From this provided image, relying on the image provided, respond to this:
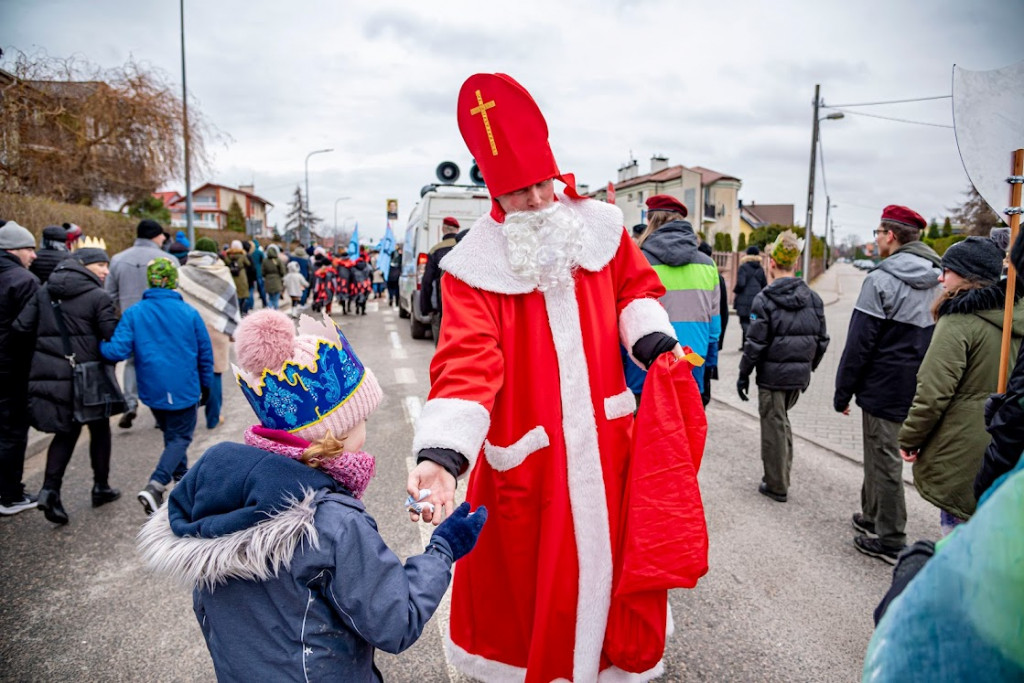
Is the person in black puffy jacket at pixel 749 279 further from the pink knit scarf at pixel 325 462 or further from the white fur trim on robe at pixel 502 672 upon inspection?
the pink knit scarf at pixel 325 462

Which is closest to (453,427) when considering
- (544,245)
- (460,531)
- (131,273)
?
(460,531)

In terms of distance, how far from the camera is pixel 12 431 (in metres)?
4.29

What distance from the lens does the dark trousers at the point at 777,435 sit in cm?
461

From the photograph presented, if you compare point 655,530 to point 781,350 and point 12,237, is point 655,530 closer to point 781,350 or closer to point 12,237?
point 781,350

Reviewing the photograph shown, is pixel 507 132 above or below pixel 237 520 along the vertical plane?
above

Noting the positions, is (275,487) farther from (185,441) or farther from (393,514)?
(185,441)

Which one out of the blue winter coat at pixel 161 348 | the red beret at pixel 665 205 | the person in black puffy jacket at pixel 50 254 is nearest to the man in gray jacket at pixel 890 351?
the red beret at pixel 665 205

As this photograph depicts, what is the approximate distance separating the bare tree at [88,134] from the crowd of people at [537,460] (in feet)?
39.3

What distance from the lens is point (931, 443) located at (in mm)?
3066

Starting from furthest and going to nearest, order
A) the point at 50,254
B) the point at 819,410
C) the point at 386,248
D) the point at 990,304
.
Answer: the point at 386,248 → the point at 819,410 → the point at 50,254 → the point at 990,304

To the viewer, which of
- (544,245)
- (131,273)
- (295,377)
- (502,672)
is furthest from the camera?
(131,273)

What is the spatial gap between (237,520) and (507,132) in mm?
1458

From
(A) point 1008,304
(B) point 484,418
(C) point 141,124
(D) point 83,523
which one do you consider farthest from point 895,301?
(C) point 141,124

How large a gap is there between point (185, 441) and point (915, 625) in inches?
187
